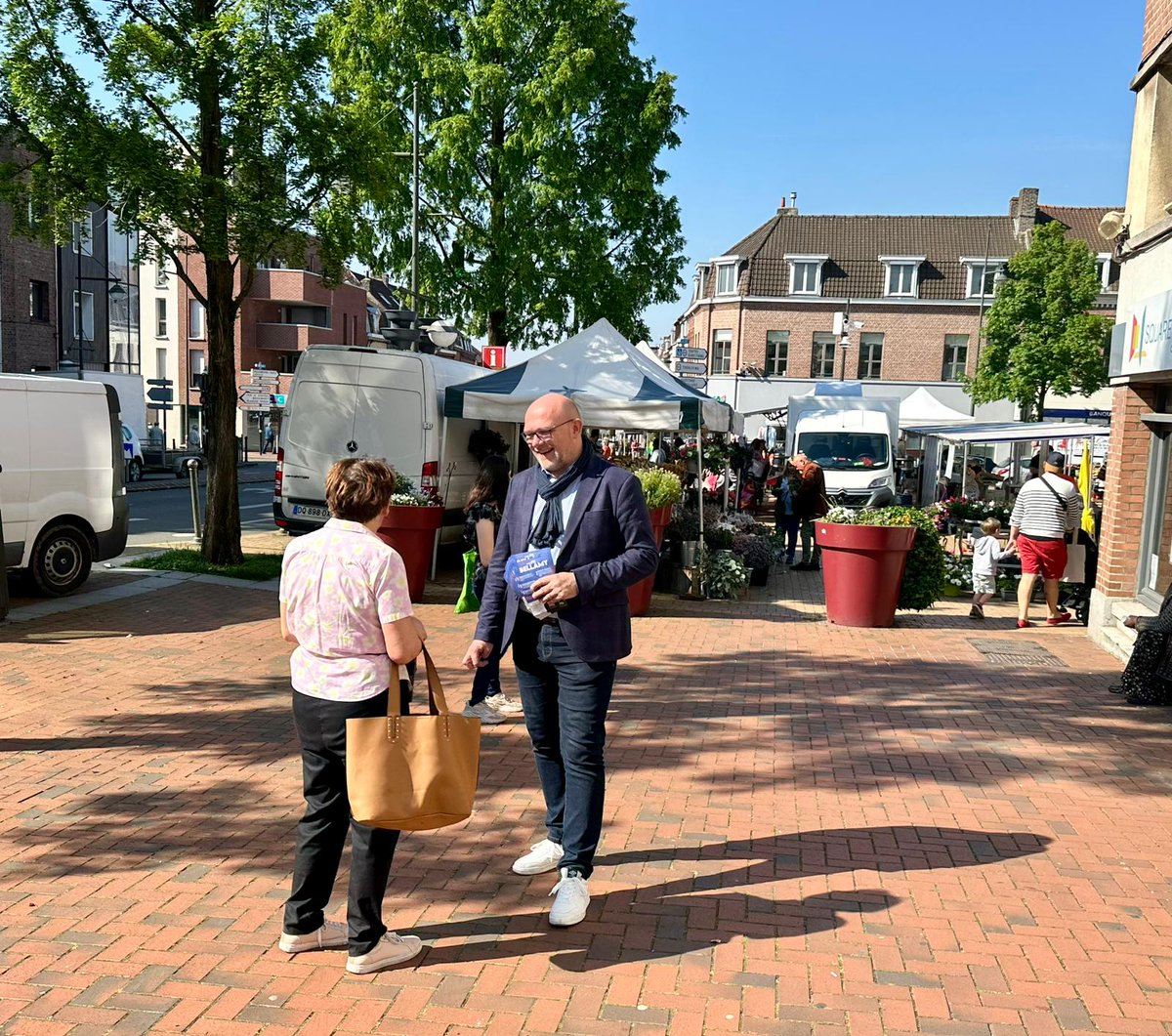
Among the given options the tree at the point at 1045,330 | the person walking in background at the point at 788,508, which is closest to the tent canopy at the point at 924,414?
the tree at the point at 1045,330

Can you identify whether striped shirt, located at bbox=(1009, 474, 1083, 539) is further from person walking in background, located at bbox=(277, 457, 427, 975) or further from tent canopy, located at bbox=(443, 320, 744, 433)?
person walking in background, located at bbox=(277, 457, 427, 975)

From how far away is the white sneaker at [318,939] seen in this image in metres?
3.63

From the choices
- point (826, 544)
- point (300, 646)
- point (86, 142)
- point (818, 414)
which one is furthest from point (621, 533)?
point (818, 414)

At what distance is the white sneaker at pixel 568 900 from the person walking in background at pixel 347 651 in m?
0.60

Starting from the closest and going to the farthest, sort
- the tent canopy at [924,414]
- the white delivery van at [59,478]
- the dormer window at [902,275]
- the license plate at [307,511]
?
the white delivery van at [59,478] < the license plate at [307,511] < the tent canopy at [924,414] < the dormer window at [902,275]

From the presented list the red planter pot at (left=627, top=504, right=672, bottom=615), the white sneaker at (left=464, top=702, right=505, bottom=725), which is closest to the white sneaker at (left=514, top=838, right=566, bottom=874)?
the white sneaker at (left=464, top=702, right=505, bottom=725)

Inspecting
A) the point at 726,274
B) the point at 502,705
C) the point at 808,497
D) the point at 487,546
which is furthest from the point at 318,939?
the point at 726,274

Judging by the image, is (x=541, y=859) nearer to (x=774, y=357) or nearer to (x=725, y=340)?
(x=774, y=357)

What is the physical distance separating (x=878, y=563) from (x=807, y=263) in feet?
143

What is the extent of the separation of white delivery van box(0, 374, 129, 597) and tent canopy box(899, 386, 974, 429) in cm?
2076

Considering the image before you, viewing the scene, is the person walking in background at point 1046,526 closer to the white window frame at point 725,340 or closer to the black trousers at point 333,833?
the black trousers at point 333,833

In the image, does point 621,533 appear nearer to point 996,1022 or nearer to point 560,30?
point 996,1022

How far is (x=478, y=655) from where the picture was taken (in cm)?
402

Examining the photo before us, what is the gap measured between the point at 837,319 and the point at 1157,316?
37214 millimetres
